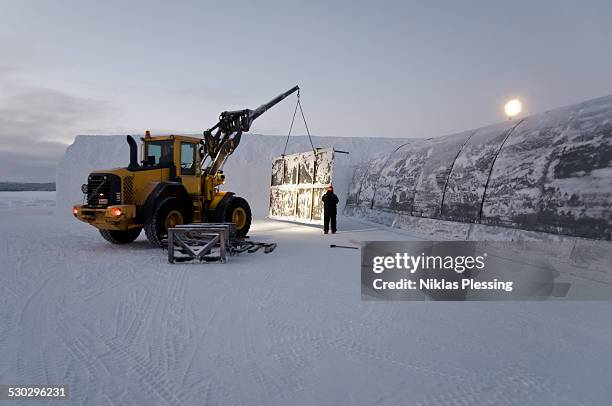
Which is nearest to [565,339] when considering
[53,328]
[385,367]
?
[385,367]

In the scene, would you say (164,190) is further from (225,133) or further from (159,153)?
(225,133)

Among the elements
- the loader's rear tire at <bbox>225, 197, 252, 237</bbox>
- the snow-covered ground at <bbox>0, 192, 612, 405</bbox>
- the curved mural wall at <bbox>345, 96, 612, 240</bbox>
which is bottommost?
the snow-covered ground at <bbox>0, 192, 612, 405</bbox>

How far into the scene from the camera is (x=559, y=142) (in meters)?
8.36

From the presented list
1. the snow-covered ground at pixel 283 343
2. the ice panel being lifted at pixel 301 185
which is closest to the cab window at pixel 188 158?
the snow-covered ground at pixel 283 343

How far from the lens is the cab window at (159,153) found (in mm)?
10297

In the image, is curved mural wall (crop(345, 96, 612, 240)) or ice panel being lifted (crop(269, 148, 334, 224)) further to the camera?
ice panel being lifted (crop(269, 148, 334, 224))

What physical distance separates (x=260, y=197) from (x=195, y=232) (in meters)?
17.5

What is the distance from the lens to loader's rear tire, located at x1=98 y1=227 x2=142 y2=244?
33.2 ft

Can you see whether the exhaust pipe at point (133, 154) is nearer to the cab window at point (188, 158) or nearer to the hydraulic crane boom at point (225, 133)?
the cab window at point (188, 158)

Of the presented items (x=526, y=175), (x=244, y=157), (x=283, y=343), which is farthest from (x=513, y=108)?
(x=244, y=157)

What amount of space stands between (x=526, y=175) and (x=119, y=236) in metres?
10.2

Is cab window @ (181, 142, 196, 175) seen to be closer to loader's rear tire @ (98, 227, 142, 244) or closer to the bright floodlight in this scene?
loader's rear tire @ (98, 227, 142, 244)

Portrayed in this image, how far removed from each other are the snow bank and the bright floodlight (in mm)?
15888

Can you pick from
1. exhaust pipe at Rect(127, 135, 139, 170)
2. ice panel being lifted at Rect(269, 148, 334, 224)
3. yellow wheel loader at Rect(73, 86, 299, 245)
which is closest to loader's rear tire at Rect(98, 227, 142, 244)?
yellow wheel loader at Rect(73, 86, 299, 245)
